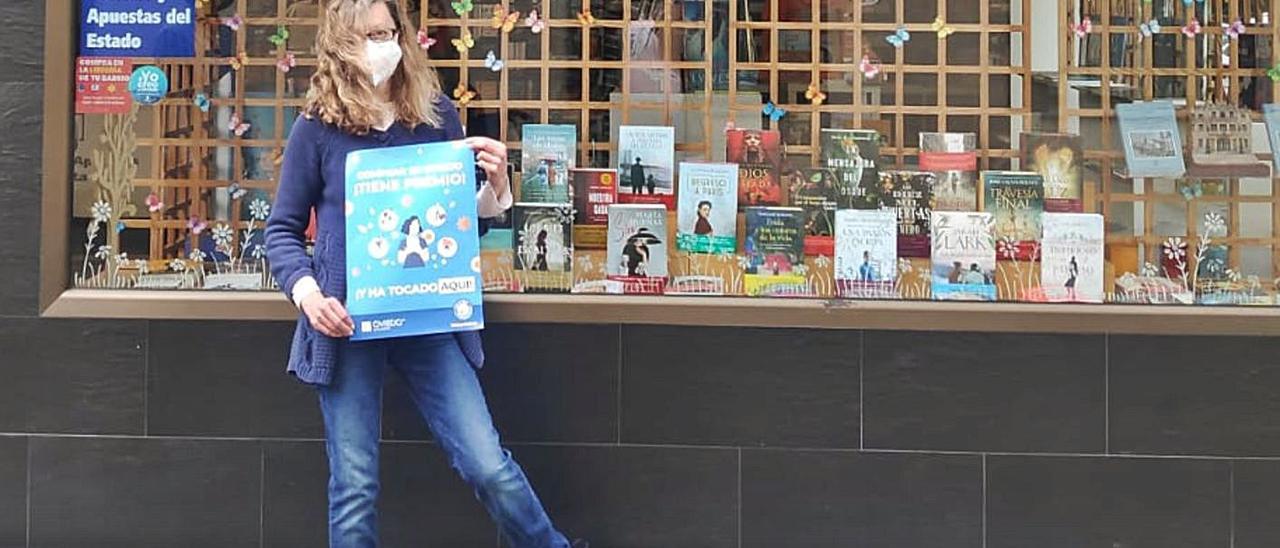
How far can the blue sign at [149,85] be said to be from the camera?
5016 millimetres

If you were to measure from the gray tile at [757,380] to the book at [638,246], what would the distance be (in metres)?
0.19

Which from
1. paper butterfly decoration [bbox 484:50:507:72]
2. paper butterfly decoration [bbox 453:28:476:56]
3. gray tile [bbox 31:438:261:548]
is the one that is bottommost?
gray tile [bbox 31:438:261:548]

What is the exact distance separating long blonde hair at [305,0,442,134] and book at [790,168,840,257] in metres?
1.51

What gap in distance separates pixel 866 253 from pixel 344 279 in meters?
1.92

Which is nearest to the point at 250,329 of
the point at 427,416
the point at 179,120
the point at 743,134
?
the point at 179,120

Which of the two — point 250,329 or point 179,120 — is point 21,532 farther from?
point 179,120

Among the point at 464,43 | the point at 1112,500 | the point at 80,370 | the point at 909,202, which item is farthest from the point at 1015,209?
the point at 80,370

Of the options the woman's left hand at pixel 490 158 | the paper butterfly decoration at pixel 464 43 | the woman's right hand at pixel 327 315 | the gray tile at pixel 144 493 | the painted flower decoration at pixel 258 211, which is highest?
the paper butterfly decoration at pixel 464 43

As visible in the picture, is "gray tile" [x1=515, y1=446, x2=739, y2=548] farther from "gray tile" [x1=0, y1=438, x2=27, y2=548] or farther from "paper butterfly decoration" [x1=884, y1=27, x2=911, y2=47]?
"gray tile" [x1=0, y1=438, x2=27, y2=548]

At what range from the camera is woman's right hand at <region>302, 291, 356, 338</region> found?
12.2 feet

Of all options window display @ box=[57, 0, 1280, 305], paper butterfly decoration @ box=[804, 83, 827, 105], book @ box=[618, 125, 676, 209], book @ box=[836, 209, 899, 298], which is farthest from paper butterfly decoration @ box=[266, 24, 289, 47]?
book @ box=[836, 209, 899, 298]

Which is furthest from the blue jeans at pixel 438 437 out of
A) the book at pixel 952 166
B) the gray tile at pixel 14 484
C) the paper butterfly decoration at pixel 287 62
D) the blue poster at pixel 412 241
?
the book at pixel 952 166

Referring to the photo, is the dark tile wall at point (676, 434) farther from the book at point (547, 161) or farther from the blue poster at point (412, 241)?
the blue poster at point (412, 241)

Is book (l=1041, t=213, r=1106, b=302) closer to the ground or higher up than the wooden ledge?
higher up
